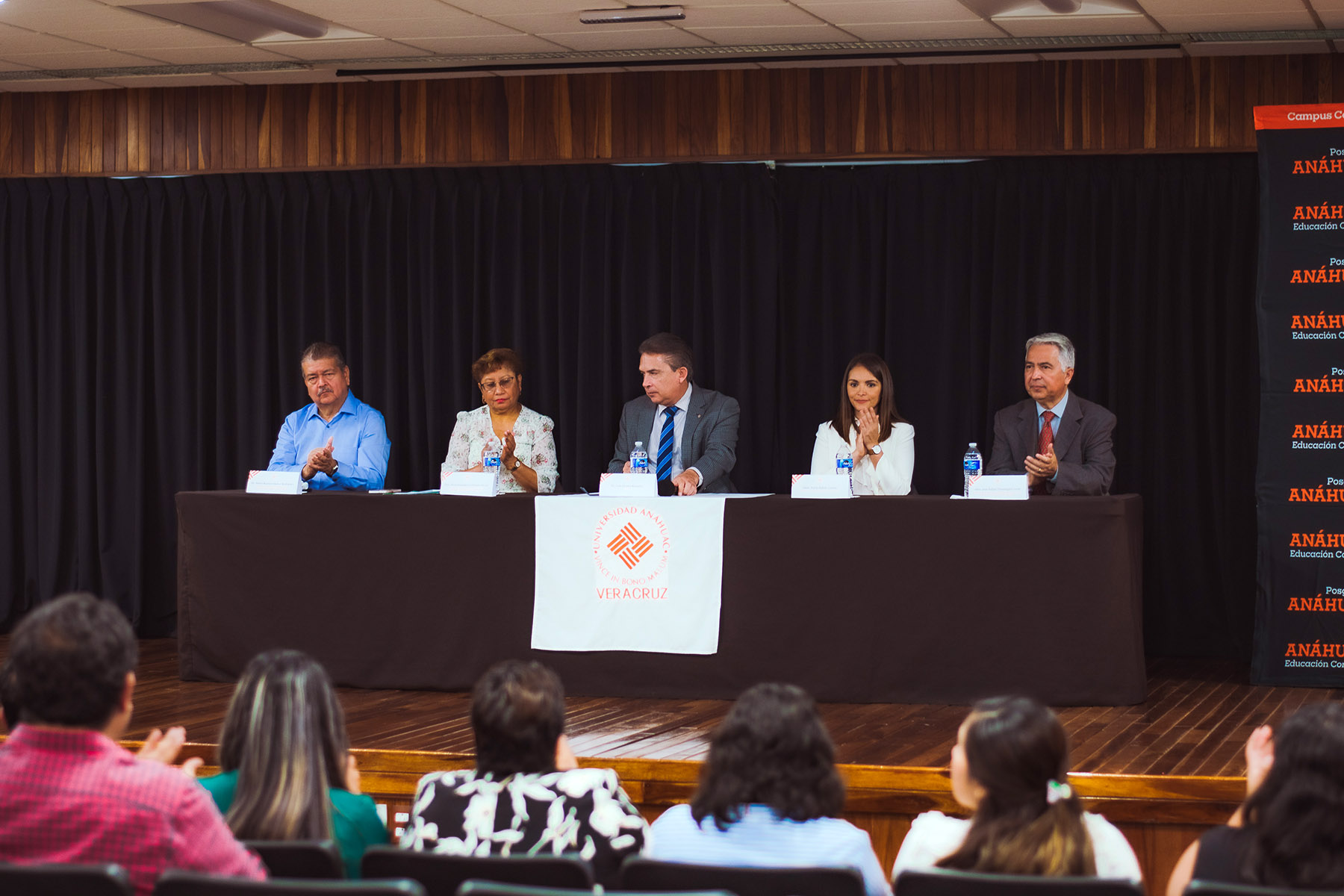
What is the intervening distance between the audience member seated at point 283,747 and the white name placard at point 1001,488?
9.93 feet

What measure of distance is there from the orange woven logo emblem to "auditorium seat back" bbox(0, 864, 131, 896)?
10.3ft

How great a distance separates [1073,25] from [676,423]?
231 centimetres

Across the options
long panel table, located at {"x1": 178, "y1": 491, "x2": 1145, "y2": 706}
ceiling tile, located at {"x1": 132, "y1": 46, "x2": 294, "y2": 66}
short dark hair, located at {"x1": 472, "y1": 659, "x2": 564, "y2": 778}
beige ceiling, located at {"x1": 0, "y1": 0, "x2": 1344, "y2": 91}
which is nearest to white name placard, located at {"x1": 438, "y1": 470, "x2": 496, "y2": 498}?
long panel table, located at {"x1": 178, "y1": 491, "x2": 1145, "y2": 706}

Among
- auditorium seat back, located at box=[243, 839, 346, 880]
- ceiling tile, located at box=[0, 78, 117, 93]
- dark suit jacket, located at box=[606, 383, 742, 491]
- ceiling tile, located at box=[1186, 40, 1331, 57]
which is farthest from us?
ceiling tile, located at box=[0, 78, 117, 93]

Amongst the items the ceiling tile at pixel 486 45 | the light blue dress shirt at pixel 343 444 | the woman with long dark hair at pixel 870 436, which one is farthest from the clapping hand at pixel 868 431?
the ceiling tile at pixel 486 45

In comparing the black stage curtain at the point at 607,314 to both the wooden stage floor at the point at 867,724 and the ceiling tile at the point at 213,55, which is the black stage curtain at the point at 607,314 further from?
the wooden stage floor at the point at 867,724

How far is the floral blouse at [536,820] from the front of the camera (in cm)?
235

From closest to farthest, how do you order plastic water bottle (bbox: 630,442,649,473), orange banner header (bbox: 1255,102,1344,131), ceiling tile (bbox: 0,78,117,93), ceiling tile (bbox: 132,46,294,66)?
orange banner header (bbox: 1255,102,1344,131) → plastic water bottle (bbox: 630,442,649,473) → ceiling tile (bbox: 132,46,294,66) → ceiling tile (bbox: 0,78,117,93)

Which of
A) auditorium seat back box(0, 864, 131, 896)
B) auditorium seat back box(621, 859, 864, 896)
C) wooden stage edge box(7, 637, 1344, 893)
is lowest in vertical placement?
wooden stage edge box(7, 637, 1344, 893)

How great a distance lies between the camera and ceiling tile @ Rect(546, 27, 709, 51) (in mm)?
5918

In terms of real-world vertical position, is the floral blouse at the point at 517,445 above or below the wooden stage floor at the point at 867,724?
above

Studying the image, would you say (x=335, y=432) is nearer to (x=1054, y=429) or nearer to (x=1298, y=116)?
(x=1054, y=429)

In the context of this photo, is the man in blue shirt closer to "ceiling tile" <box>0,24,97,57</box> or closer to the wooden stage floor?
the wooden stage floor

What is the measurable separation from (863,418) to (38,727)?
3.82 meters
